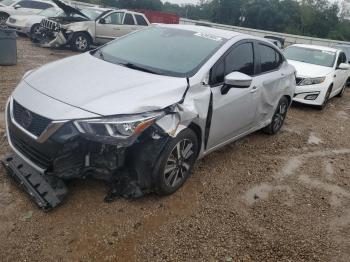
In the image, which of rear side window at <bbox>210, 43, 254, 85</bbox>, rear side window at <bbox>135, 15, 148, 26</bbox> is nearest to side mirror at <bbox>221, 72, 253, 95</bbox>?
rear side window at <bbox>210, 43, 254, 85</bbox>

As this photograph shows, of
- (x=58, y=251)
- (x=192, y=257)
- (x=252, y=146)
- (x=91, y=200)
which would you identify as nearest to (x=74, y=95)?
(x=91, y=200)

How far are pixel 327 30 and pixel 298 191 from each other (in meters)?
62.9

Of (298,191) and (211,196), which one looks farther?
(298,191)

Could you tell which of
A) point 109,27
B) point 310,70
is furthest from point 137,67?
point 109,27

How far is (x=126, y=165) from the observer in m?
3.50

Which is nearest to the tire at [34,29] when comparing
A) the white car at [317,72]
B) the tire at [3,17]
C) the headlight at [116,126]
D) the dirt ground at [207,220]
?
the tire at [3,17]

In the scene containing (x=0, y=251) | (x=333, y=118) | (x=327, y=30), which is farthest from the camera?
(x=327, y=30)

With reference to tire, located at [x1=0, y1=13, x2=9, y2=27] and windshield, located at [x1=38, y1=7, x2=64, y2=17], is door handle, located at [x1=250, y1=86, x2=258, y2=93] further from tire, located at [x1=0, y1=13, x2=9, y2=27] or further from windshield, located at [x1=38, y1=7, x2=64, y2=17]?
tire, located at [x1=0, y1=13, x2=9, y2=27]

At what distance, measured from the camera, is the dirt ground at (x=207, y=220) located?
3.05 metres

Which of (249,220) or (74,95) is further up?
(74,95)

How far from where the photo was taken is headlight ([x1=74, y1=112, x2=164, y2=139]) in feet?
10.0

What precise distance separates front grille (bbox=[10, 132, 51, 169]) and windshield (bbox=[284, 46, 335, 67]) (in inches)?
318

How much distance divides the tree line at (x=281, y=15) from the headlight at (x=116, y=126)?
56.7m

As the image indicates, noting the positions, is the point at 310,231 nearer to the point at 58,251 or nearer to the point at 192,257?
the point at 192,257
